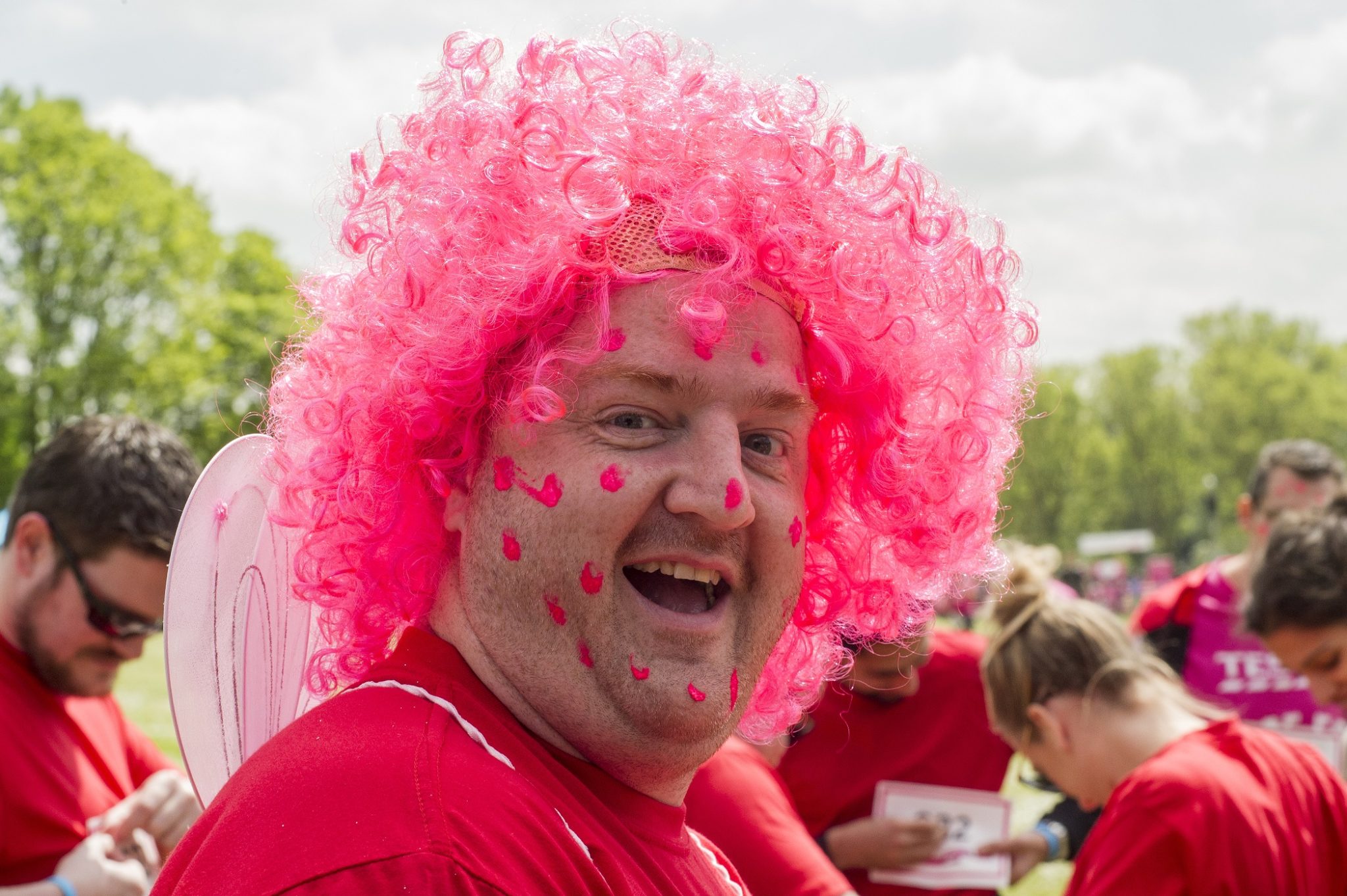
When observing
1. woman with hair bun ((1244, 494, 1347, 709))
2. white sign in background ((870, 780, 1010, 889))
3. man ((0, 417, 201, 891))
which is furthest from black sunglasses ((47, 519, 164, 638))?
woman with hair bun ((1244, 494, 1347, 709))

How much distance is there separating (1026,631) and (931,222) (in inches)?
85.3

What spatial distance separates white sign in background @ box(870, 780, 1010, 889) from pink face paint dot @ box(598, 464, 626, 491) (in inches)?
123

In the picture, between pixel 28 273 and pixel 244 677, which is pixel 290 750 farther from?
pixel 28 273

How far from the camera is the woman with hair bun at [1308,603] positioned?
4176 mm

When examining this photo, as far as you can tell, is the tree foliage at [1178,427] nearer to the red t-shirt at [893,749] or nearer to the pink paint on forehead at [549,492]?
the red t-shirt at [893,749]

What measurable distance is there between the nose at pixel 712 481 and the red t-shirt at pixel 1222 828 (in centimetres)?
193

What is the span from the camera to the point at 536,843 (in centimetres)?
133

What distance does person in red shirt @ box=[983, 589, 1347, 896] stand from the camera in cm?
300

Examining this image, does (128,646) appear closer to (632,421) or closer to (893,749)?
(632,421)

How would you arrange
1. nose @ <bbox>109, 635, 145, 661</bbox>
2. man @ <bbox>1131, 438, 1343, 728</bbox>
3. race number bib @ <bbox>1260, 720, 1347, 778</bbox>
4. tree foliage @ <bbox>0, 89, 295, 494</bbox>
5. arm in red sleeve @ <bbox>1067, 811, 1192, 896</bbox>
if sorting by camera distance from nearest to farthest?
arm in red sleeve @ <bbox>1067, 811, 1192, 896</bbox> → nose @ <bbox>109, 635, 145, 661</bbox> → race number bib @ <bbox>1260, 720, 1347, 778</bbox> → man @ <bbox>1131, 438, 1343, 728</bbox> → tree foliage @ <bbox>0, 89, 295, 494</bbox>

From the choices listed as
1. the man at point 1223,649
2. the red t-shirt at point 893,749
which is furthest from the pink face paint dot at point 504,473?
the man at point 1223,649

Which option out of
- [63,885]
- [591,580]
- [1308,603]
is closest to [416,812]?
[591,580]

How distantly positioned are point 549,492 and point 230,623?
732 mm

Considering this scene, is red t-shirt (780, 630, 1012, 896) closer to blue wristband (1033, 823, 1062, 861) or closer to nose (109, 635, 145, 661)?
blue wristband (1033, 823, 1062, 861)
